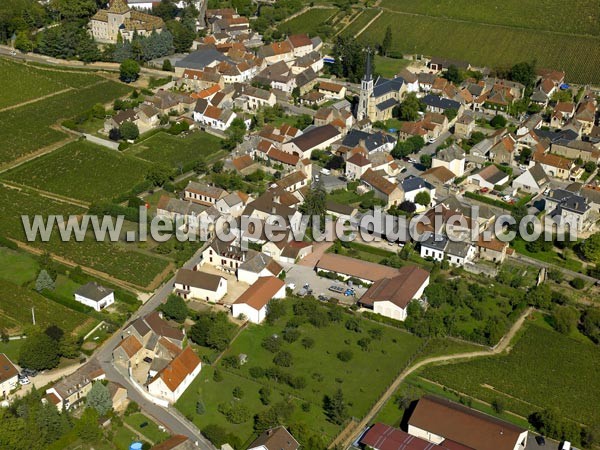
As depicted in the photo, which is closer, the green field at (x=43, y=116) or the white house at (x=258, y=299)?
the white house at (x=258, y=299)

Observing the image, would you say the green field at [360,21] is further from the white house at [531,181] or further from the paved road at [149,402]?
the paved road at [149,402]

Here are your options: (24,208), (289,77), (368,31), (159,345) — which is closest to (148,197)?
(24,208)

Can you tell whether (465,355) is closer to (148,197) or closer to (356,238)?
(356,238)

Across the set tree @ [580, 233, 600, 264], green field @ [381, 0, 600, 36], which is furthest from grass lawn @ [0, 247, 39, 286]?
green field @ [381, 0, 600, 36]

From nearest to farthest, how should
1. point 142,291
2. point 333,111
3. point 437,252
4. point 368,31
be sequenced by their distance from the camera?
point 142,291, point 437,252, point 333,111, point 368,31

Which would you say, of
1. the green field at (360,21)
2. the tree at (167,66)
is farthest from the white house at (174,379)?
the green field at (360,21)

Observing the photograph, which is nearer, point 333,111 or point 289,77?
point 333,111
